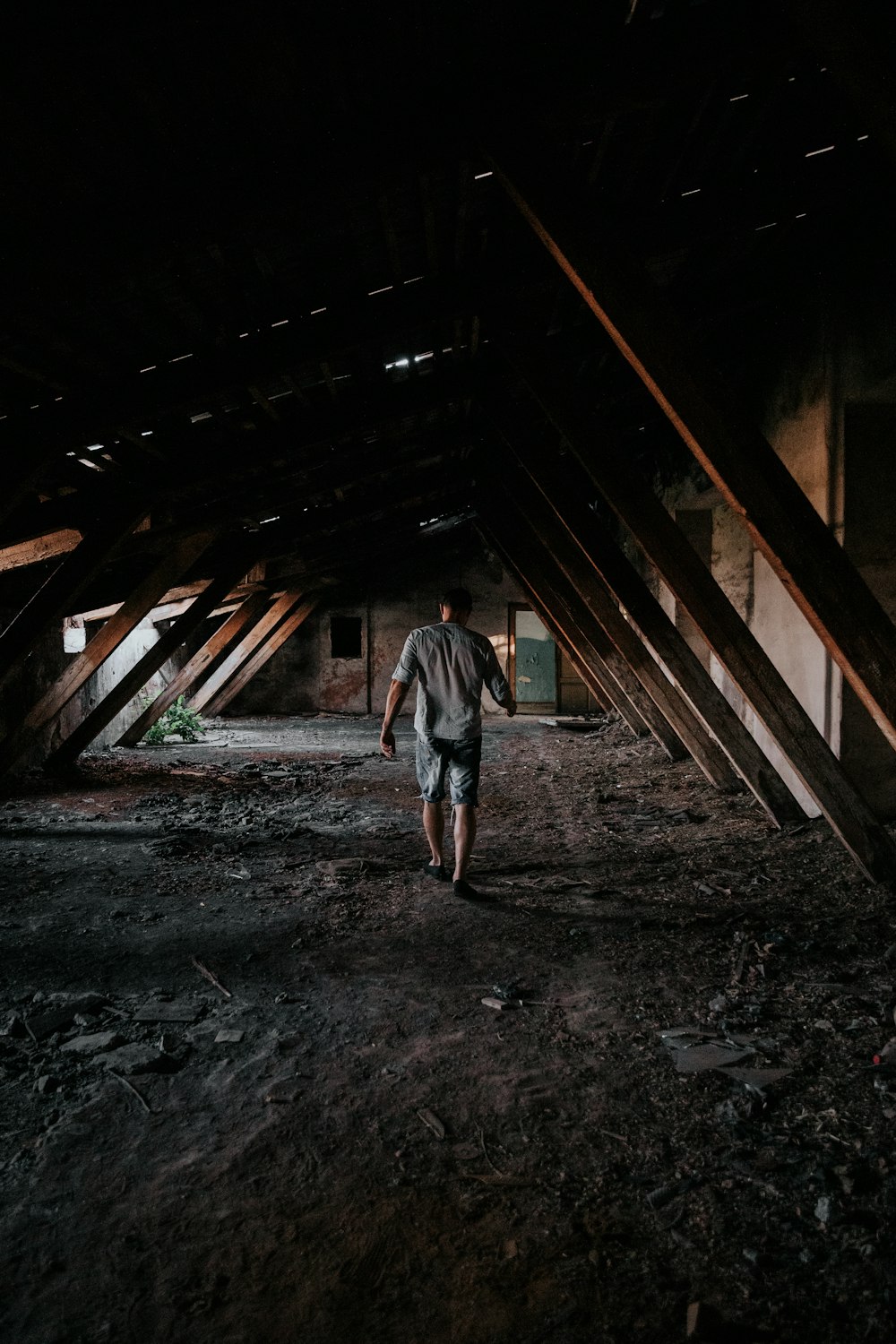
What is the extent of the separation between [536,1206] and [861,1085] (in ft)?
3.72

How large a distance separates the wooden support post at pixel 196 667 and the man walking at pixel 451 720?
7631 mm

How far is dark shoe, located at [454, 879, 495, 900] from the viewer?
4.22 metres

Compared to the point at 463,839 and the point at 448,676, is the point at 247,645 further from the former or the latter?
the point at 463,839

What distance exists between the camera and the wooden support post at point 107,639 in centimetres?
734

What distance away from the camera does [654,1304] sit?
151cm

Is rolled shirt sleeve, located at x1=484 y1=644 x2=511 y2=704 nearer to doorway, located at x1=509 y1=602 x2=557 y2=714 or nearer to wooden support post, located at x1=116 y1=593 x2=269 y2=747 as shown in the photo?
wooden support post, located at x1=116 y1=593 x2=269 y2=747

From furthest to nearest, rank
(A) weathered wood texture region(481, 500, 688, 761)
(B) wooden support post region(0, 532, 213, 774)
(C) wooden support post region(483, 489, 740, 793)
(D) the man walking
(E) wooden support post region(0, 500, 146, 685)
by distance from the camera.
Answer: (A) weathered wood texture region(481, 500, 688, 761) → (B) wooden support post region(0, 532, 213, 774) → (C) wooden support post region(483, 489, 740, 793) → (E) wooden support post region(0, 500, 146, 685) → (D) the man walking

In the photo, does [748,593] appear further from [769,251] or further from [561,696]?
[561,696]

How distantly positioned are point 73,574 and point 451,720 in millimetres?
3284

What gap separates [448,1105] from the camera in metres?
2.22

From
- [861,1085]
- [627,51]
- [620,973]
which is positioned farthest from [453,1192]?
[627,51]

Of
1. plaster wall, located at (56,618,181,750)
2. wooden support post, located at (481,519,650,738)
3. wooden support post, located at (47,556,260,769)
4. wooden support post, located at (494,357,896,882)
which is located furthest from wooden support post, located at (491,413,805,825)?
plaster wall, located at (56,618,181,750)

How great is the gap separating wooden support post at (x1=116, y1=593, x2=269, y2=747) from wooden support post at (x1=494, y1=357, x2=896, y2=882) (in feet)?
27.2

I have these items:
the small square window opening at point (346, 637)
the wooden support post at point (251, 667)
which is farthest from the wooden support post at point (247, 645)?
the small square window opening at point (346, 637)
